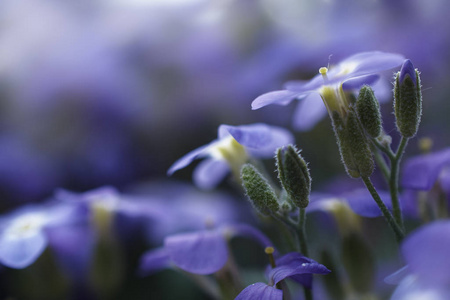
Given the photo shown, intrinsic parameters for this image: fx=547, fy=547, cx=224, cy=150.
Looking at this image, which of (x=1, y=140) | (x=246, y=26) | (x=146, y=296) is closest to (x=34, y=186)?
(x=1, y=140)

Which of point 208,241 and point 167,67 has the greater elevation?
point 167,67

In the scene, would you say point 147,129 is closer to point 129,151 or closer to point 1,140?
point 129,151

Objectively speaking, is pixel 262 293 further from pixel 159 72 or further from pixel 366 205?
pixel 159 72

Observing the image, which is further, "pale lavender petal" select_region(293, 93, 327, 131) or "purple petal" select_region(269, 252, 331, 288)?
"pale lavender petal" select_region(293, 93, 327, 131)

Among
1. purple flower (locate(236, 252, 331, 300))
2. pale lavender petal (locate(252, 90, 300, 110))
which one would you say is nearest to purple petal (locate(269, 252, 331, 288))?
purple flower (locate(236, 252, 331, 300))

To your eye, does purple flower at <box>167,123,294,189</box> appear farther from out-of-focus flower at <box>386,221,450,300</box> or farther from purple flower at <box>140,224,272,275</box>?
out-of-focus flower at <box>386,221,450,300</box>

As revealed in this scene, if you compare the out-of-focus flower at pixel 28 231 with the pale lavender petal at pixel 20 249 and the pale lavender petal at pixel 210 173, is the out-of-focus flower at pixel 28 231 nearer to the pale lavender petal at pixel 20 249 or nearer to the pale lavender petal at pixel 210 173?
the pale lavender petal at pixel 20 249
